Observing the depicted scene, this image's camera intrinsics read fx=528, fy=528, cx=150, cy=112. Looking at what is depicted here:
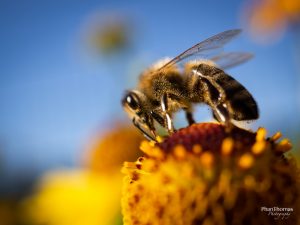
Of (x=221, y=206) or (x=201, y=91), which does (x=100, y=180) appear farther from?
(x=221, y=206)

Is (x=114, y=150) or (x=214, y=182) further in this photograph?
(x=114, y=150)

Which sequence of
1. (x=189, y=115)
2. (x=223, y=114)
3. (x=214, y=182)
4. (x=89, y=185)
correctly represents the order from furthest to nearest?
1. (x=89, y=185)
2. (x=189, y=115)
3. (x=223, y=114)
4. (x=214, y=182)

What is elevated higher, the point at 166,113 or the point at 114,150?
the point at 114,150

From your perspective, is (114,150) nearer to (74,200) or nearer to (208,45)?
(74,200)

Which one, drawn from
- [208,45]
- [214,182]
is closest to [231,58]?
[208,45]

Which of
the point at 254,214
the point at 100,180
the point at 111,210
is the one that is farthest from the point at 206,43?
the point at 100,180

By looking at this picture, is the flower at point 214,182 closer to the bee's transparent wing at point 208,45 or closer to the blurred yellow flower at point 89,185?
the bee's transparent wing at point 208,45
